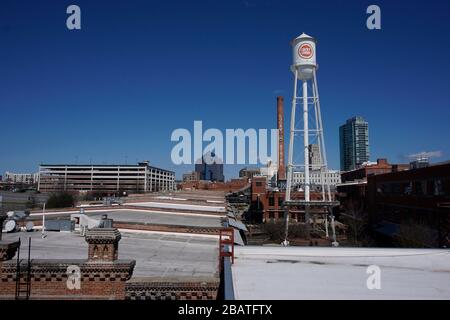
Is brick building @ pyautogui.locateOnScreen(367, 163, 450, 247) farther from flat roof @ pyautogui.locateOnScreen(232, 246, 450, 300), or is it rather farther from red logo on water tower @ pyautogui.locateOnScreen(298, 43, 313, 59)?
red logo on water tower @ pyautogui.locateOnScreen(298, 43, 313, 59)

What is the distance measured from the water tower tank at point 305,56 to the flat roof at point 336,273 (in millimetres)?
24837

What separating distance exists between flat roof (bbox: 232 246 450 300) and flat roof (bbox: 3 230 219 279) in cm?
168

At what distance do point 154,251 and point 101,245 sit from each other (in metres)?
5.31

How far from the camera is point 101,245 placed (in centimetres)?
856

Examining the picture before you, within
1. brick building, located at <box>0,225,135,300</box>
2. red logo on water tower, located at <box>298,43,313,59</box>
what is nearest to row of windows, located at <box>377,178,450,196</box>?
red logo on water tower, located at <box>298,43,313,59</box>

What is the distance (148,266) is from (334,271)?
17.5 feet

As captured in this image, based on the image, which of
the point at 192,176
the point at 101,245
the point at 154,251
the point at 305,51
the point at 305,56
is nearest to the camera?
the point at 101,245

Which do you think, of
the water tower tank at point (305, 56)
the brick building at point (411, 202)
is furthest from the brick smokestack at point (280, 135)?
the water tower tank at point (305, 56)

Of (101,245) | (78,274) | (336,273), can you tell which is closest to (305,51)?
(336,273)

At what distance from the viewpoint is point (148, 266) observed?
1101cm

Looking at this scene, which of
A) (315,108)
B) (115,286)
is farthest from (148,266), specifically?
(315,108)

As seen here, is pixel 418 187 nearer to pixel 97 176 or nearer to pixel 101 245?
pixel 101 245

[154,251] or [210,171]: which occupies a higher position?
[210,171]
